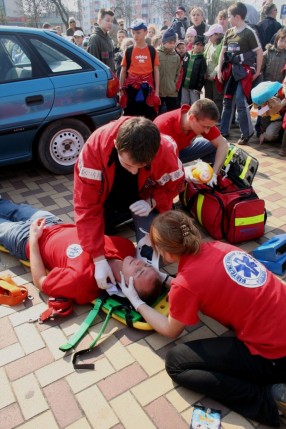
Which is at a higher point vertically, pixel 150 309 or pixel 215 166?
pixel 215 166

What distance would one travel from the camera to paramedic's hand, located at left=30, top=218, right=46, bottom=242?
265 cm

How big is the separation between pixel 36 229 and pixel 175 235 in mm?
1318

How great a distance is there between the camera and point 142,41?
4.97m

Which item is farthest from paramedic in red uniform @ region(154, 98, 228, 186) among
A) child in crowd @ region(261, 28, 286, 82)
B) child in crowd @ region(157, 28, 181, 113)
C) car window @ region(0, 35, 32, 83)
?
child in crowd @ region(261, 28, 286, 82)

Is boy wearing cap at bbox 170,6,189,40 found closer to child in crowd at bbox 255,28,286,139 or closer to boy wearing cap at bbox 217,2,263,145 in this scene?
child in crowd at bbox 255,28,286,139

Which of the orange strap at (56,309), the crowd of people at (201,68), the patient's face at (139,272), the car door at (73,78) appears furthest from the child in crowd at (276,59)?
the orange strap at (56,309)

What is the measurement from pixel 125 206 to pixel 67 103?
5.69 feet

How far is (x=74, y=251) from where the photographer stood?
2.50 m

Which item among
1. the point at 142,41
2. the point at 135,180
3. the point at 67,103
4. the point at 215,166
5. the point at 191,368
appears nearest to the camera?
the point at 191,368

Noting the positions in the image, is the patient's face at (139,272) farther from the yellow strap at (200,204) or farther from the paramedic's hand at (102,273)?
the yellow strap at (200,204)

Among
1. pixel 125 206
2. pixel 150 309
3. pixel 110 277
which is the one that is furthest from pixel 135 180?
pixel 150 309

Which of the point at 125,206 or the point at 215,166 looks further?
the point at 215,166

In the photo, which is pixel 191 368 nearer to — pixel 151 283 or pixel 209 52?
pixel 151 283

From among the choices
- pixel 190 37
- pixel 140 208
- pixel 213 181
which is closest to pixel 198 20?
pixel 190 37
